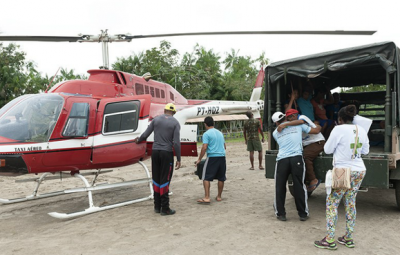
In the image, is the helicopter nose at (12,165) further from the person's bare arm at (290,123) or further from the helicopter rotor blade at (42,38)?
the person's bare arm at (290,123)

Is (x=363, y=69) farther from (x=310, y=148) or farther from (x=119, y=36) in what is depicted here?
(x=119, y=36)

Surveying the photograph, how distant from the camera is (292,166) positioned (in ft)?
15.9

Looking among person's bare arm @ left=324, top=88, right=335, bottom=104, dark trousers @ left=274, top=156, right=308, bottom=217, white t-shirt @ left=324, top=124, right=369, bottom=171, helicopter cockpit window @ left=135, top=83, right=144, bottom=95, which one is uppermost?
helicopter cockpit window @ left=135, top=83, right=144, bottom=95

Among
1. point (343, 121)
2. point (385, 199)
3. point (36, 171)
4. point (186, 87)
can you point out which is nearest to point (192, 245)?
point (343, 121)

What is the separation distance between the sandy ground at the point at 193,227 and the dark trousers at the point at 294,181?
211 mm

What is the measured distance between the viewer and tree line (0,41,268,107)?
82.3 feet

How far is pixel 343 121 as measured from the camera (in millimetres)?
4008

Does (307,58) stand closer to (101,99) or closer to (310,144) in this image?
(310,144)

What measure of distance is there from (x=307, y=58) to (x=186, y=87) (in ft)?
75.4

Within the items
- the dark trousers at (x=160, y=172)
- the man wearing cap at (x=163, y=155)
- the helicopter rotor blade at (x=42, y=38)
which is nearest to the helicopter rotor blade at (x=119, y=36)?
the helicopter rotor blade at (x=42, y=38)

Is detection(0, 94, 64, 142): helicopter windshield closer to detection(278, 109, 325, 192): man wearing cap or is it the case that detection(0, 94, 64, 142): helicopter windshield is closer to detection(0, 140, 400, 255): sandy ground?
detection(0, 140, 400, 255): sandy ground

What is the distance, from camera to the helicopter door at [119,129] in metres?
5.95

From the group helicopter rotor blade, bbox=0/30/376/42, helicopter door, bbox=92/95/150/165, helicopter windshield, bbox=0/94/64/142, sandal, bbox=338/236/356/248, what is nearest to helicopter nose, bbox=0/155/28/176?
A: helicopter windshield, bbox=0/94/64/142

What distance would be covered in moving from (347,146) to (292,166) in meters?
1.10
